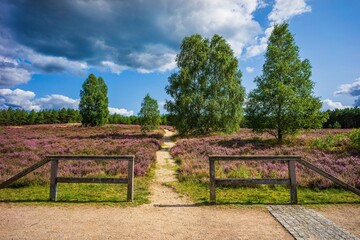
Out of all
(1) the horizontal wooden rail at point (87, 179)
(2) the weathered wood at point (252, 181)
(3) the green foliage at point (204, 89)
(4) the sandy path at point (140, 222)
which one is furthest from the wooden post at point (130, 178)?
(3) the green foliage at point (204, 89)

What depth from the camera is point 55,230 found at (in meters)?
5.14

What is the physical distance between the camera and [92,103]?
175 ft

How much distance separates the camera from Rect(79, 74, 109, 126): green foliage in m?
53.5

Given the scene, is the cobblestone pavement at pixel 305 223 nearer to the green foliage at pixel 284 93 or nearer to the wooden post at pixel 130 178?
the wooden post at pixel 130 178

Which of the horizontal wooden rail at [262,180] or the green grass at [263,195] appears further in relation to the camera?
the green grass at [263,195]

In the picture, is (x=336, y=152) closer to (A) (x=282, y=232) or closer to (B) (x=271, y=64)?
(B) (x=271, y=64)

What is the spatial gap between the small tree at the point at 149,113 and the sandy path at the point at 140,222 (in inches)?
1209

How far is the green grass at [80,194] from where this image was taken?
23.7 feet

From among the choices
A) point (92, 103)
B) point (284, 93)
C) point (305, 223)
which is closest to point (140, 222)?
point (305, 223)

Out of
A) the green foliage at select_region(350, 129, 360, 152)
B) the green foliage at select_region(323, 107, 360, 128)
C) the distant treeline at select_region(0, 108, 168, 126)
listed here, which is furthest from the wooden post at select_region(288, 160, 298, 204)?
the distant treeline at select_region(0, 108, 168, 126)

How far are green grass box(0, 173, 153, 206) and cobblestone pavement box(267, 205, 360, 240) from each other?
408 centimetres

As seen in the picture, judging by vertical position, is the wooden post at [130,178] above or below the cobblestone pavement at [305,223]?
above

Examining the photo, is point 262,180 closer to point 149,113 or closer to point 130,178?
point 130,178

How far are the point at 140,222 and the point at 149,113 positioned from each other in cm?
3218
